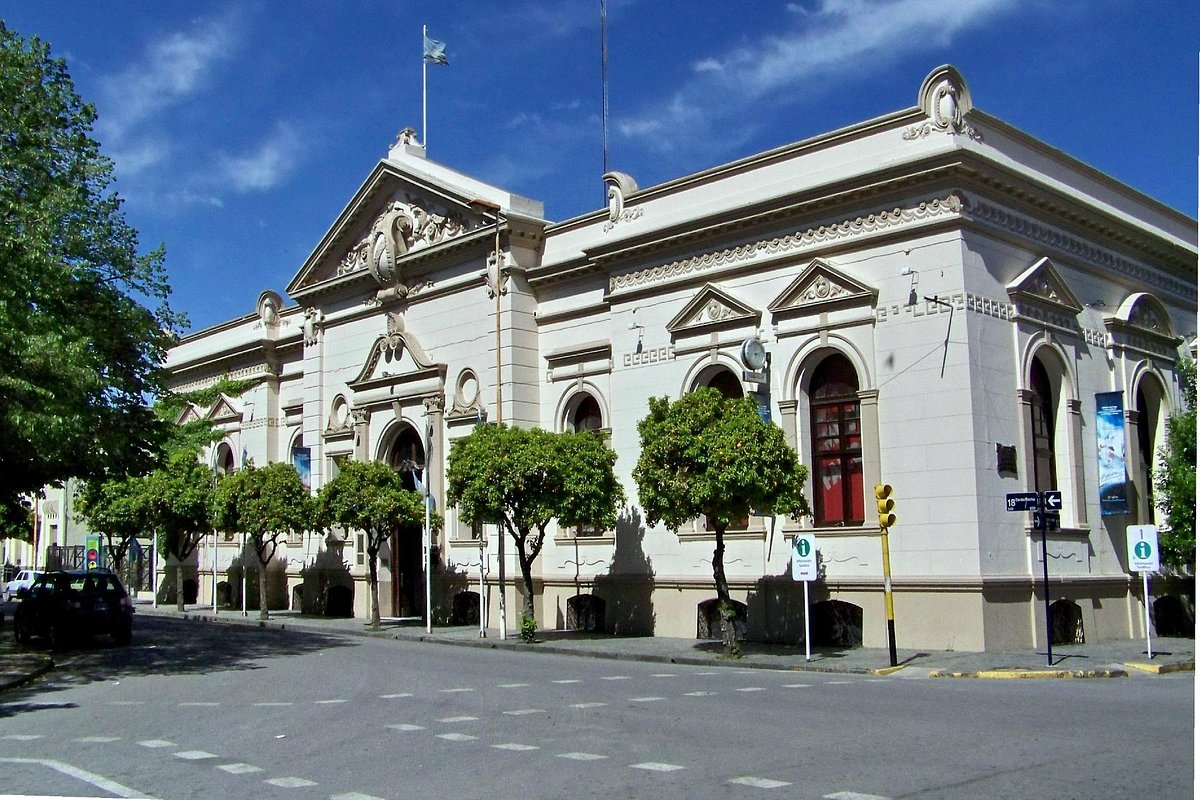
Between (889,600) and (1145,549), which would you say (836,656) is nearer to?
(889,600)

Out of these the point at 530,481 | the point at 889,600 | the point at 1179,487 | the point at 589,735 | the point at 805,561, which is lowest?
the point at 589,735

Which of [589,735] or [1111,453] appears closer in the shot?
[589,735]

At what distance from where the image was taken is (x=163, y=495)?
A: 39.0 meters

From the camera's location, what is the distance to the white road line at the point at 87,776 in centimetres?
936

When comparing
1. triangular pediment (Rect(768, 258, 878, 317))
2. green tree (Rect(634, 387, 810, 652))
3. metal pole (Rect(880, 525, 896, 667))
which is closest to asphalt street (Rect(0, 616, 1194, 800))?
metal pole (Rect(880, 525, 896, 667))

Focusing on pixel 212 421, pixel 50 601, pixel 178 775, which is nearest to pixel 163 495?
pixel 212 421

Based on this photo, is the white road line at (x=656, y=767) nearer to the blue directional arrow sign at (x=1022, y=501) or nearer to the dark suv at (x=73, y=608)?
the blue directional arrow sign at (x=1022, y=501)

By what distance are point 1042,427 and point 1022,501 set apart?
4361mm

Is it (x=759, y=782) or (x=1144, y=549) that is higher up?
(x=1144, y=549)

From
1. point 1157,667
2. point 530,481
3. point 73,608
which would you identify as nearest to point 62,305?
point 73,608

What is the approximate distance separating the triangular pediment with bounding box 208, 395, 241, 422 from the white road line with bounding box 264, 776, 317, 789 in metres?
35.1

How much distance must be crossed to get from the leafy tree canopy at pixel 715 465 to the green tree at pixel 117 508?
22958mm

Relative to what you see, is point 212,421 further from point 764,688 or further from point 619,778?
point 619,778

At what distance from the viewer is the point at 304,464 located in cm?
3753
